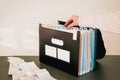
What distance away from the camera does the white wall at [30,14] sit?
6.59 ft

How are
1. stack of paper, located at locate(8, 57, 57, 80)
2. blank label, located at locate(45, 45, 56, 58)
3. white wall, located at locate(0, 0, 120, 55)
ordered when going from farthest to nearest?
white wall, located at locate(0, 0, 120, 55) → blank label, located at locate(45, 45, 56, 58) → stack of paper, located at locate(8, 57, 57, 80)

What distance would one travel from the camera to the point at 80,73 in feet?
4.01

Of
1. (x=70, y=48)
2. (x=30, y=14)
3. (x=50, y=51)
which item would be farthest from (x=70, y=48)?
(x=30, y=14)


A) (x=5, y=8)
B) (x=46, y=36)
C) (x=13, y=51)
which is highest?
(x=5, y=8)

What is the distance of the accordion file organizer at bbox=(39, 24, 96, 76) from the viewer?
1.18 m

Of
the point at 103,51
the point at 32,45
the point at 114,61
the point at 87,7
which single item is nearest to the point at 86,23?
the point at 103,51

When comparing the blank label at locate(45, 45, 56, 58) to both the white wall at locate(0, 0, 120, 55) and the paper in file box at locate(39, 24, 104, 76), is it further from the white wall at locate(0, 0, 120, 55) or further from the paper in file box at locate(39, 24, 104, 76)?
the white wall at locate(0, 0, 120, 55)

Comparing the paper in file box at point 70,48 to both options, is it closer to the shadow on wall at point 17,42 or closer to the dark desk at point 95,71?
the dark desk at point 95,71

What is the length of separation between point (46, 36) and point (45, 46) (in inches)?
2.7

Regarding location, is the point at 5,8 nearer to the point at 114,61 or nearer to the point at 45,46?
the point at 45,46

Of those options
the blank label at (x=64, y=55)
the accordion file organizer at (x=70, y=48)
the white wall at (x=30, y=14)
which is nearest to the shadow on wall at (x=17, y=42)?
the white wall at (x=30, y=14)

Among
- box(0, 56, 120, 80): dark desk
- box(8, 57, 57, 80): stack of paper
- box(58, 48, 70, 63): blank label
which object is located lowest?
box(0, 56, 120, 80): dark desk

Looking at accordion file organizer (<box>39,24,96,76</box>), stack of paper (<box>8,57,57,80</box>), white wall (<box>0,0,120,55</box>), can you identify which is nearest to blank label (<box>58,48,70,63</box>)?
accordion file organizer (<box>39,24,96,76</box>)

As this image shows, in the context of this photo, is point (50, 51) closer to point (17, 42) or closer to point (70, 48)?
point (70, 48)
